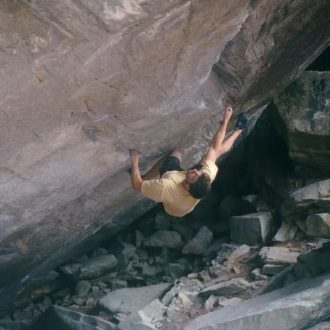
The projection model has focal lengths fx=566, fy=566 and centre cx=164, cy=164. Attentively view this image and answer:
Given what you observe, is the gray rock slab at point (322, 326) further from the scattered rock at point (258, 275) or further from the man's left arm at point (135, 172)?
the man's left arm at point (135, 172)

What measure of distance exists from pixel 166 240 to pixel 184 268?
100 cm

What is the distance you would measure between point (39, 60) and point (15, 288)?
603cm

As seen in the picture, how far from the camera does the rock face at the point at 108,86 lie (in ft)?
17.0

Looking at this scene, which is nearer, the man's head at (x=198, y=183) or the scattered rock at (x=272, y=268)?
the man's head at (x=198, y=183)

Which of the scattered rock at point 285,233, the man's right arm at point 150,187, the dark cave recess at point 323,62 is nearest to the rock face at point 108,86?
Result: the man's right arm at point 150,187

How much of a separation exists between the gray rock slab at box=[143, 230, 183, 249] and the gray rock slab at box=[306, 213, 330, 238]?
3141 millimetres

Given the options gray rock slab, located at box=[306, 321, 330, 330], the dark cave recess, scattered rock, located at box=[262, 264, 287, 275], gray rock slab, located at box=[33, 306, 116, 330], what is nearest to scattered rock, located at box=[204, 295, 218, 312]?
scattered rock, located at box=[262, 264, 287, 275]

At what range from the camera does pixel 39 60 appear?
533 cm

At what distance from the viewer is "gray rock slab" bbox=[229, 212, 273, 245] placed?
1014 centimetres

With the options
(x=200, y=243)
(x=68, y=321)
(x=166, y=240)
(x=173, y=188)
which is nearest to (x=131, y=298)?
(x=68, y=321)

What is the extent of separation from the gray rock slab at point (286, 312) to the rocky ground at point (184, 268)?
0.14m

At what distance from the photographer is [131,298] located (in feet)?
30.6

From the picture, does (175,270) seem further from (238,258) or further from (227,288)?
(227,288)

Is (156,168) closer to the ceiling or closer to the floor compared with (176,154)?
closer to the floor
